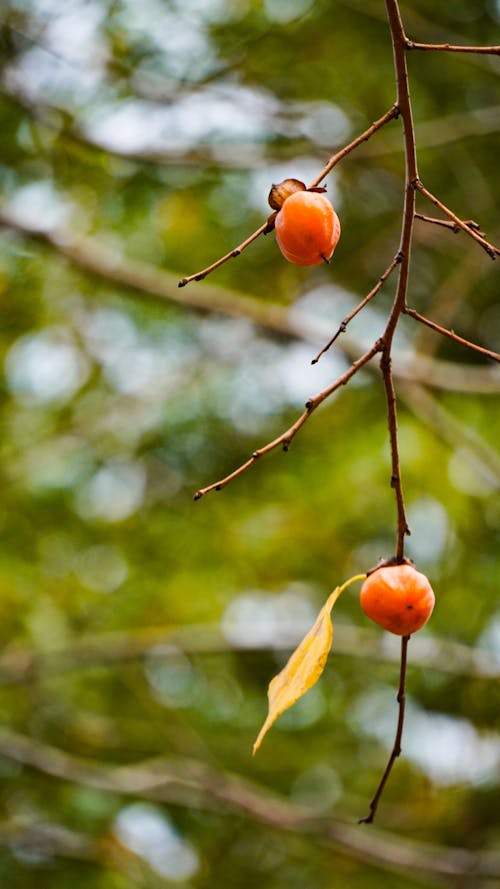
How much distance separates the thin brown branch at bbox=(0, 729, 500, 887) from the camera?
2.18 metres

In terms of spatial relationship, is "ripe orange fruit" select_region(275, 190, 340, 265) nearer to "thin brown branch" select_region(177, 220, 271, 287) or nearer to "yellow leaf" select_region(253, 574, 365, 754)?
"thin brown branch" select_region(177, 220, 271, 287)

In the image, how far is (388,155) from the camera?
7.93 ft

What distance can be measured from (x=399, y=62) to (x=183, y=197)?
76.5 inches

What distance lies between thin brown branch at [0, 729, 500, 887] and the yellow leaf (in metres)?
1.37

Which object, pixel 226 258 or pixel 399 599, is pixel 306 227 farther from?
pixel 399 599

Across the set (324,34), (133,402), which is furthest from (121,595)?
(324,34)

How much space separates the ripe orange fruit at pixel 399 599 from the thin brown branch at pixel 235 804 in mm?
1406

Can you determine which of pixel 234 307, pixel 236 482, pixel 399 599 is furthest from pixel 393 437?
pixel 236 482

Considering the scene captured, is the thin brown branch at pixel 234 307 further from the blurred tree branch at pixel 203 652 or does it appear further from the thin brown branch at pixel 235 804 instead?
the thin brown branch at pixel 235 804

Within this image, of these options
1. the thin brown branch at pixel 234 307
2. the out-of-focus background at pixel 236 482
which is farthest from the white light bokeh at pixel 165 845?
the thin brown branch at pixel 234 307

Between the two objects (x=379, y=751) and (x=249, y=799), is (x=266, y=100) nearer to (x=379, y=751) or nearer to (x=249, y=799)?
(x=249, y=799)

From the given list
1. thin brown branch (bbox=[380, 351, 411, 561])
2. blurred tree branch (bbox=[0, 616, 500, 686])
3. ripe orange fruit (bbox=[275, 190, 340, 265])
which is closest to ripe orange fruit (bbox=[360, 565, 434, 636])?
thin brown branch (bbox=[380, 351, 411, 561])

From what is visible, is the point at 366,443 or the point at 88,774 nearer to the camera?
the point at 88,774

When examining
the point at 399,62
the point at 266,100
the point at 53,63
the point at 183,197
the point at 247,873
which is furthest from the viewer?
the point at 247,873
